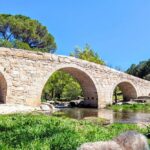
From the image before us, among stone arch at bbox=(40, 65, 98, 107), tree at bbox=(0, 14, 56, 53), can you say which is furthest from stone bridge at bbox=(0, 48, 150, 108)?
tree at bbox=(0, 14, 56, 53)

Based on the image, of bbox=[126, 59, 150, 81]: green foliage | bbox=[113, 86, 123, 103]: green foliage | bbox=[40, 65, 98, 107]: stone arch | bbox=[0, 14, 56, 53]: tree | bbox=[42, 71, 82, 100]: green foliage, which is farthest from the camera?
bbox=[126, 59, 150, 81]: green foliage

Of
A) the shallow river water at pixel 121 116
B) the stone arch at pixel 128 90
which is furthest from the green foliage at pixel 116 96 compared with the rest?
the shallow river water at pixel 121 116

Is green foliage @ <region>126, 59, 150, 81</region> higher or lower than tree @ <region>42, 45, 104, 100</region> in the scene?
higher

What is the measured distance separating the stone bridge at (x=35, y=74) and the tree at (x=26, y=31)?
18553 mm

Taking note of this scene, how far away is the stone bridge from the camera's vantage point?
1655cm

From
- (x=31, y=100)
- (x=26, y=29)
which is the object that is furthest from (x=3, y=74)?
(x=26, y=29)

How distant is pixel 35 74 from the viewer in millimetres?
17812

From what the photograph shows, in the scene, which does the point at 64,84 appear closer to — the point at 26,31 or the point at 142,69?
the point at 26,31

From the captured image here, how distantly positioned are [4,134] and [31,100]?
10.6 metres

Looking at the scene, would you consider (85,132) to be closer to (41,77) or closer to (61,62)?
(41,77)

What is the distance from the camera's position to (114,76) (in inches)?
985

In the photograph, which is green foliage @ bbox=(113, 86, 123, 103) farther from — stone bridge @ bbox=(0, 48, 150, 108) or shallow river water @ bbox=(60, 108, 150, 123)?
shallow river water @ bbox=(60, 108, 150, 123)

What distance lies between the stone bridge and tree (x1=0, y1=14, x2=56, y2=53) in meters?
18.6

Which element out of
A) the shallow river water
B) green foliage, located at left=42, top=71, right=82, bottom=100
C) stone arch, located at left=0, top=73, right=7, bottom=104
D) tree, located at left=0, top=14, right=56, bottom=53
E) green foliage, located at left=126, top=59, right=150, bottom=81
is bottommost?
the shallow river water
